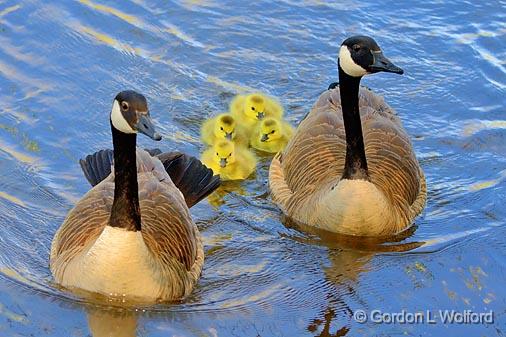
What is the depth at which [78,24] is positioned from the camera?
11430 millimetres

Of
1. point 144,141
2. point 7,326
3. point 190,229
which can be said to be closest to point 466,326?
point 190,229

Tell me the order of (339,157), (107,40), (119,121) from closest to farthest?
1. (119,121)
2. (339,157)
3. (107,40)

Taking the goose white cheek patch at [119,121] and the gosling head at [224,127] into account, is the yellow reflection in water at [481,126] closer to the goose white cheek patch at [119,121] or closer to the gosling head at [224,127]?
the gosling head at [224,127]

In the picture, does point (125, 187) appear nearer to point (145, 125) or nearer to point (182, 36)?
point (145, 125)

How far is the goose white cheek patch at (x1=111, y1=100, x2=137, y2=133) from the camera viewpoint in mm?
6738

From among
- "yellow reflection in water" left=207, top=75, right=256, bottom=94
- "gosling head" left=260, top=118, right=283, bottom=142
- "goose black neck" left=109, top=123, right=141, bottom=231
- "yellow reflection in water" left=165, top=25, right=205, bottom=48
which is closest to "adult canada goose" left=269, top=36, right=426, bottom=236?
"gosling head" left=260, top=118, right=283, bottom=142

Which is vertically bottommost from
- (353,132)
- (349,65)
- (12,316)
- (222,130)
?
(12,316)

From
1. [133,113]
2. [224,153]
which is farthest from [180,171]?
[133,113]

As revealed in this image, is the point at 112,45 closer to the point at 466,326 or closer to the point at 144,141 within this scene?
the point at 144,141

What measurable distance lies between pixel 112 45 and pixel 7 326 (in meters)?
4.60

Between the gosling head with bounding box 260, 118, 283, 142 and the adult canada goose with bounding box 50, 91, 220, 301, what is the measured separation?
1580 mm

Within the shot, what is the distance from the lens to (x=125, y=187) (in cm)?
698

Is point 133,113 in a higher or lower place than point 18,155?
higher

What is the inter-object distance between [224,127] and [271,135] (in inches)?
17.5
